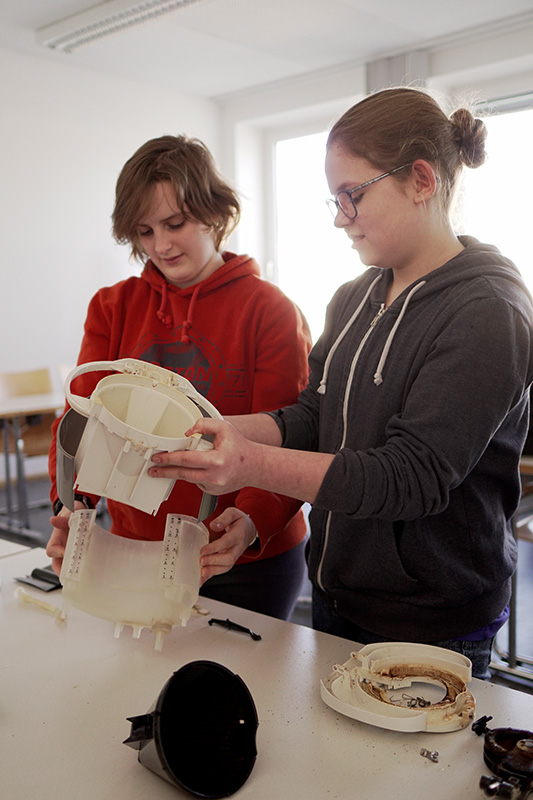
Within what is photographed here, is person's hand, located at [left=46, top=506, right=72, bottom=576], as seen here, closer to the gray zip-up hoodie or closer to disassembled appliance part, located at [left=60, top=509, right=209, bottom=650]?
disassembled appliance part, located at [left=60, top=509, right=209, bottom=650]

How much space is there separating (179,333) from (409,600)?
0.74 meters

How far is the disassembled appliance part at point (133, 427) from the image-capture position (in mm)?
928

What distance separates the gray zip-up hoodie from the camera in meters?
0.97

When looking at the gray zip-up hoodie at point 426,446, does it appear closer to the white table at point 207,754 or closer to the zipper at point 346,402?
the zipper at point 346,402

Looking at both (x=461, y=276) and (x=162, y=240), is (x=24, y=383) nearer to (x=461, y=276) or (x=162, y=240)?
(x=162, y=240)

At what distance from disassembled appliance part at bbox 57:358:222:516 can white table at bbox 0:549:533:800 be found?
305 mm

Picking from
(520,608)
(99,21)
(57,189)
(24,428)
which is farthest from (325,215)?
(520,608)

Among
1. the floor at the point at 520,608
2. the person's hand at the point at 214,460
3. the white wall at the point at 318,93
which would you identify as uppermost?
the white wall at the point at 318,93

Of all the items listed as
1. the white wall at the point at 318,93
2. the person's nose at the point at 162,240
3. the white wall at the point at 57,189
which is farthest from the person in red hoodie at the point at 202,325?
the white wall at the point at 57,189

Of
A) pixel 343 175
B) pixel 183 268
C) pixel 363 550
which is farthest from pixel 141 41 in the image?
pixel 363 550

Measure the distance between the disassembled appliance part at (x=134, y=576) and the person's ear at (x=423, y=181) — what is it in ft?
2.02

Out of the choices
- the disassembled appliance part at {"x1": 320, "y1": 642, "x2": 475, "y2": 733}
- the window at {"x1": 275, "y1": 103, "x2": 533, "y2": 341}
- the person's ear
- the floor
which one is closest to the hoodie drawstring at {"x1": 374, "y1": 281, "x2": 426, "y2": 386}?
the person's ear

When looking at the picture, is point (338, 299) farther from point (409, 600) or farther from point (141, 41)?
point (141, 41)

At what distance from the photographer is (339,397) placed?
1261 mm
